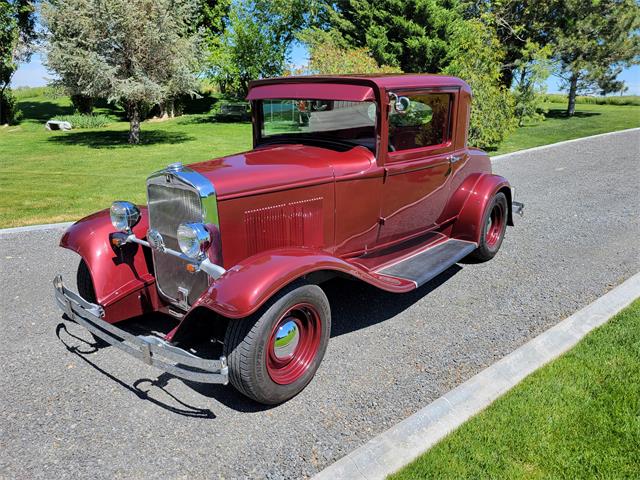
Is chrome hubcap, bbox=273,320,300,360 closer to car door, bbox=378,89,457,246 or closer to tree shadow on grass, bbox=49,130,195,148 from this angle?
car door, bbox=378,89,457,246

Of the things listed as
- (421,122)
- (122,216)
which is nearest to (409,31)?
(421,122)

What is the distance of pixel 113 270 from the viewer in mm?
3932

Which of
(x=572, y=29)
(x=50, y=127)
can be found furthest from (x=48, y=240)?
(x=572, y=29)

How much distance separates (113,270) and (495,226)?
4.33 m

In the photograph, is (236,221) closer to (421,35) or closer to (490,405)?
(490,405)

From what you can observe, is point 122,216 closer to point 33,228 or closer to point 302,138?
point 302,138

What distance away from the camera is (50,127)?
66.9 feet

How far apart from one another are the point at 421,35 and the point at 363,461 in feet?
63.6

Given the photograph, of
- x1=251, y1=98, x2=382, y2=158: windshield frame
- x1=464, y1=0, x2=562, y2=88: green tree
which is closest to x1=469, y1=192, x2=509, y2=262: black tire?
x1=251, y1=98, x2=382, y2=158: windshield frame

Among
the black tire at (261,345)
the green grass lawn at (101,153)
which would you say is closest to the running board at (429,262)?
the black tire at (261,345)

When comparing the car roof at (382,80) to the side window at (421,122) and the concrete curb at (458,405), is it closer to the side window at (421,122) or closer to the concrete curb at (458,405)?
the side window at (421,122)

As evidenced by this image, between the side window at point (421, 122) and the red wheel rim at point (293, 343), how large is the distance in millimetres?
1765

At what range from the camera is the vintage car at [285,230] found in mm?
3084

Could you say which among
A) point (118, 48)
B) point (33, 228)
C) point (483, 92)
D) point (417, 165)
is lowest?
point (33, 228)
